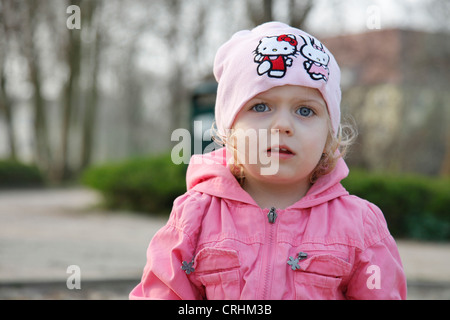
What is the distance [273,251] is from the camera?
1949 mm

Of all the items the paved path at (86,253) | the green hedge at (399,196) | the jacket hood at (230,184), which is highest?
the jacket hood at (230,184)

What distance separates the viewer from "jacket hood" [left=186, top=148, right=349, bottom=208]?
206cm

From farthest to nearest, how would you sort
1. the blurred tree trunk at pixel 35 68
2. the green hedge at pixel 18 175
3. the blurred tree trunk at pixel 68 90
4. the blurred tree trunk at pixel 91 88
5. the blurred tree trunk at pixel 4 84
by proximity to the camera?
the blurred tree trunk at pixel 91 88 < the blurred tree trunk at pixel 68 90 < the blurred tree trunk at pixel 35 68 < the green hedge at pixel 18 175 < the blurred tree trunk at pixel 4 84

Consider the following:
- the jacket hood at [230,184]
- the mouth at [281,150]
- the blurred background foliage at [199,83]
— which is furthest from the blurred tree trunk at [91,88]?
the mouth at [281,150]

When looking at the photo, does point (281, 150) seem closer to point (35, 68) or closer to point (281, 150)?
point (281, 150)

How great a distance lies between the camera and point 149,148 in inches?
1464

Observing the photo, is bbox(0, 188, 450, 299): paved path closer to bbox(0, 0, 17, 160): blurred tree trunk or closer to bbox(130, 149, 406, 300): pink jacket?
bbox(130, 149, 406, 300): pink jacket

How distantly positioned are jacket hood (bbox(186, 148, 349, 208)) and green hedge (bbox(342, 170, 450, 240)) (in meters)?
6.42

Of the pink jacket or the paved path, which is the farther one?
the paved path

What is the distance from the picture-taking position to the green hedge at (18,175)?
16328mm

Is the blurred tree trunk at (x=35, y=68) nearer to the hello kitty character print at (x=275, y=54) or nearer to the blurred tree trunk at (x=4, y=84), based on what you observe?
the blurred tree trunk at (x=4, y=84)

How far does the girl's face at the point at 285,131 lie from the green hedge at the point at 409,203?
6575mm

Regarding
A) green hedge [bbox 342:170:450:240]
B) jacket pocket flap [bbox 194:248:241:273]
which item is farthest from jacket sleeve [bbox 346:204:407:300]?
green hedge [bbox 342:170:450:240]
